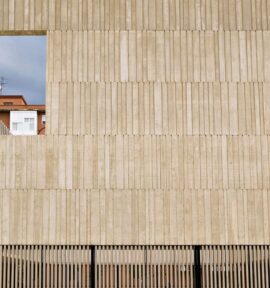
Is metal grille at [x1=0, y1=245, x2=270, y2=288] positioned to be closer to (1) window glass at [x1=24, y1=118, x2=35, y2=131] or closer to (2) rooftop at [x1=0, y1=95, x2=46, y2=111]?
(1) window glass at [x1=24, y1=118, x2=35, y2=131]

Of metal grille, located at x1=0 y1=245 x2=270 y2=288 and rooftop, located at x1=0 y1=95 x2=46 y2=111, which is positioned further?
rooftop, located at x1=0 y1=95 x2=46 y2=111

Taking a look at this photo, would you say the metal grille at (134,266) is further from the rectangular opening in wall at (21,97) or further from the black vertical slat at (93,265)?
the rectangular opening in wall at (21,97)

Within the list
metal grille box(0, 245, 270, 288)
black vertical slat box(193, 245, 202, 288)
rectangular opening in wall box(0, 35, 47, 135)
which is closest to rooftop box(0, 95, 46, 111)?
rectangular opening in wall box(0, 35, 47, 135)

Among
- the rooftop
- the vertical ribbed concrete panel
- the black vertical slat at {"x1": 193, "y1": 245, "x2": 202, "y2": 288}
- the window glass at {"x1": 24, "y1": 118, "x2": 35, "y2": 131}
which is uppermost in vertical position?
the rooftop

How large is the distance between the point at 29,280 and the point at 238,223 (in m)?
6.30

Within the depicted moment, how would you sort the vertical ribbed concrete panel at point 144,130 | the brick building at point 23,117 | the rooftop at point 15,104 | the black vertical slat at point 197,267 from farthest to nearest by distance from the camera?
the rooftop at point 15,104 < the brick building at point 23,117 < the vertical ribbed concrete panel at point 144,130 < the black vertical slat at point 197,267

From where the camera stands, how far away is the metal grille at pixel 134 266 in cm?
1617

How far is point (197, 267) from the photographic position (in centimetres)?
1627

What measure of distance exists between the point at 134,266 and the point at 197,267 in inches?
71.9

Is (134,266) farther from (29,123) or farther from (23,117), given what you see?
(23,117)

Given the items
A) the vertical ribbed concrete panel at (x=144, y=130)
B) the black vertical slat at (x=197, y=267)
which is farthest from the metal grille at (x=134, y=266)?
the vertical ribbed concrete panel at (x=144, y=130)

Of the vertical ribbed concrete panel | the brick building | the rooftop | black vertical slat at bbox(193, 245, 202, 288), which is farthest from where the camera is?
the rooftop

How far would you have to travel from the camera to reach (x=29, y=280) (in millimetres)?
16297

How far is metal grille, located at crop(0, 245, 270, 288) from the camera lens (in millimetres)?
16172
